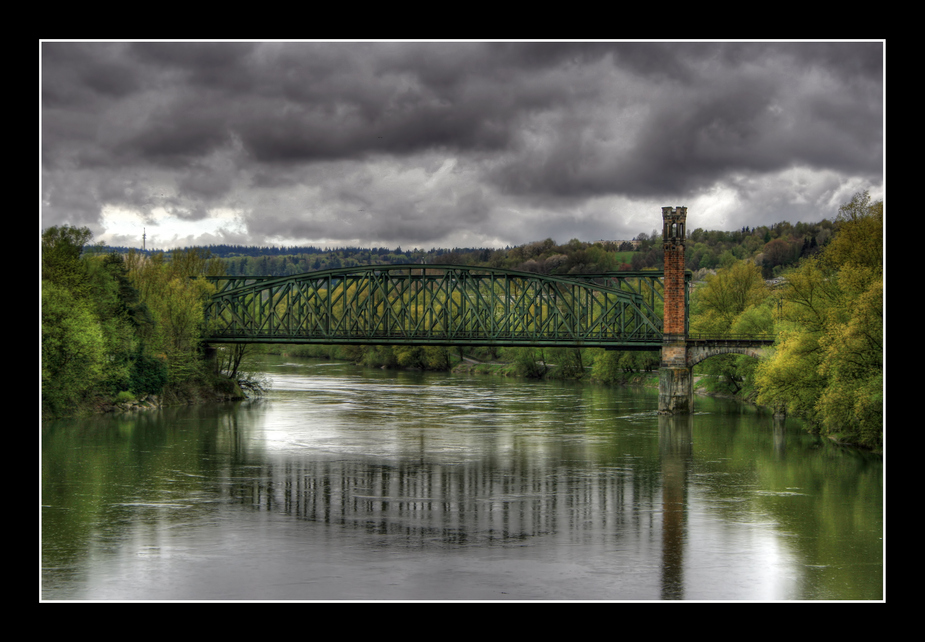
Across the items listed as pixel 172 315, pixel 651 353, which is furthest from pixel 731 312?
pixel 172 315

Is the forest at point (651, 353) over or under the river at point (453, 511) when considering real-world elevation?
over

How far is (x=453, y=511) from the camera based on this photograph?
32.0 metres

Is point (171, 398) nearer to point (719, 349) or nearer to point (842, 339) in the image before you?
point (719, 349)

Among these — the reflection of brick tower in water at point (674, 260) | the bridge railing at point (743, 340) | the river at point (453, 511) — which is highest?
the reflection of brick tower in water at point (674, 260)

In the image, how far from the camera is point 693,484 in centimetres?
3753

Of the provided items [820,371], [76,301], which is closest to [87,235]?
[76,301]

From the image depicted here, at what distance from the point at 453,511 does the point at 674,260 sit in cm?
4338

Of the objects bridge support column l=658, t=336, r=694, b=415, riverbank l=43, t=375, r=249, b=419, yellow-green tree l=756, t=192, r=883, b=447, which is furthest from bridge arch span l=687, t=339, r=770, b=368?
riverbank l=43, t=375, r=249, b=419

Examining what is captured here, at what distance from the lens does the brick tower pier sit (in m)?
65.9

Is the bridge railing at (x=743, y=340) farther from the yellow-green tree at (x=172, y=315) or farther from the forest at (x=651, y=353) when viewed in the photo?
the yellow-green tree at (x=172, y=315)

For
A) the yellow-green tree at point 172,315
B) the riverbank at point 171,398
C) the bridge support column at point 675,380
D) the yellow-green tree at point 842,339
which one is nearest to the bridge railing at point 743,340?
the bridge support column at point 675,380

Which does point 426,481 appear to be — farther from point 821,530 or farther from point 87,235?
point 87,235

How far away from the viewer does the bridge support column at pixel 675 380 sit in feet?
215

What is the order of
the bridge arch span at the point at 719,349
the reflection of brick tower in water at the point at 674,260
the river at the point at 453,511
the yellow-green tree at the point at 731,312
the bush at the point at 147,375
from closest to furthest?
the river at the point at 453,511 → the bridge arch span at the point at 719,349 → the bush at the point at 147,375 → the reflection of brick tower in water at the point at 674,260 → the yellow-green tree at the point at 731,312
